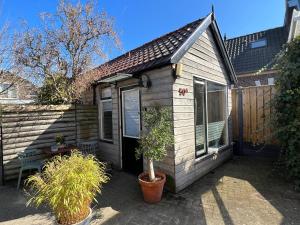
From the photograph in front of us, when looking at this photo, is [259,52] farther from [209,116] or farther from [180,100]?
[180,100]

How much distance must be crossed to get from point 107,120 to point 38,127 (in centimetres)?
193

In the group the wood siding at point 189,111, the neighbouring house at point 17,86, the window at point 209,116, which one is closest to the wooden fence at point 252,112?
the window at point 209,116

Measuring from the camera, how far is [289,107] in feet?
15.2

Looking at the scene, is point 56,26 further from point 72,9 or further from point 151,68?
point 151,68

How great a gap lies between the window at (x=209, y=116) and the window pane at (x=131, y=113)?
147cm

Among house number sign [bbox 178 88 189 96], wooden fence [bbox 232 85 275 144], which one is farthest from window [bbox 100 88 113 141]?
wooden fence [bbox 232 85 275 144]

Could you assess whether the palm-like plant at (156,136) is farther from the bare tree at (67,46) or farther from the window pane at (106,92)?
the bare tree at (67,46)

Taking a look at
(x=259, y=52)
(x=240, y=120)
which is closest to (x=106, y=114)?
(x=240, y=120)

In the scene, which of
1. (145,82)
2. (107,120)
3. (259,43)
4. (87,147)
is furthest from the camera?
(259,43)

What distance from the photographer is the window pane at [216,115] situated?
559 cm

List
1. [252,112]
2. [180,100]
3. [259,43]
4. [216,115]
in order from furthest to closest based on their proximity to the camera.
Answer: [259,43] < [252,112] < [216,115] < [180,100]

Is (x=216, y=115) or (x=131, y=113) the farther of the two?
(x=216, y=115)


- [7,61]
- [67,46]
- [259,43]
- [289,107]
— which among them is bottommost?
[289,107]

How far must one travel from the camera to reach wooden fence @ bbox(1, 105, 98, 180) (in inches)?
201
